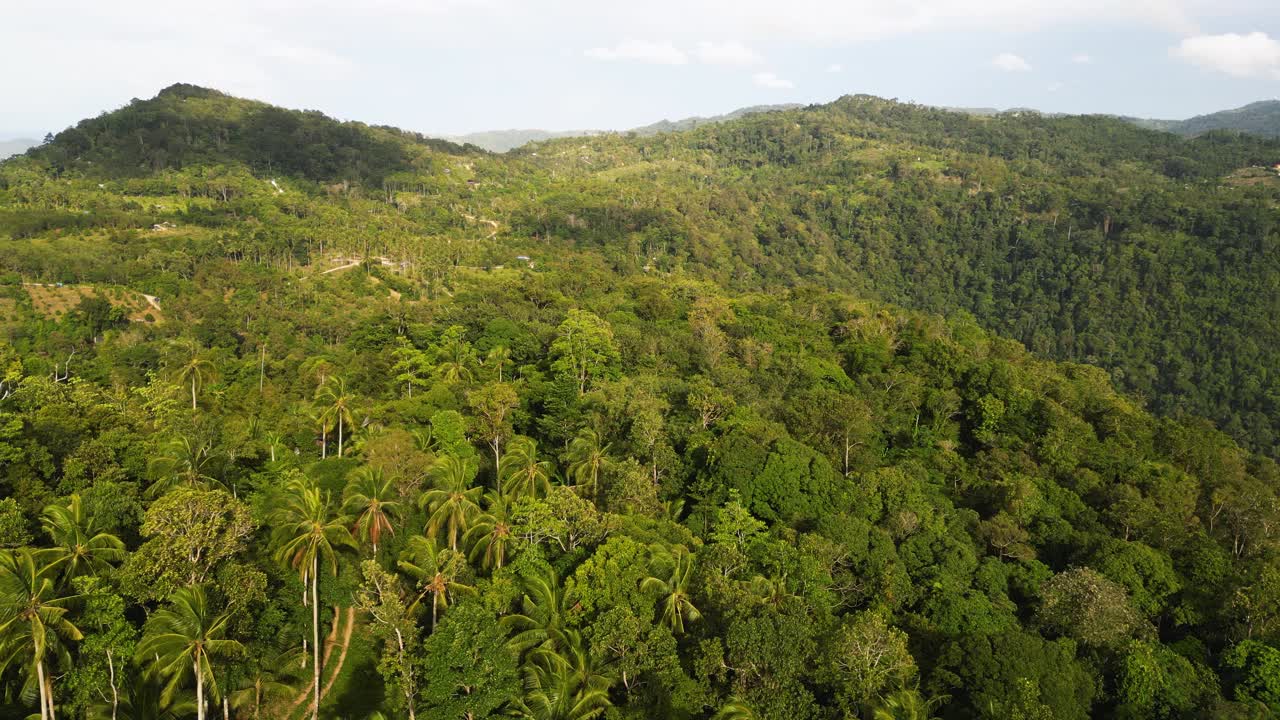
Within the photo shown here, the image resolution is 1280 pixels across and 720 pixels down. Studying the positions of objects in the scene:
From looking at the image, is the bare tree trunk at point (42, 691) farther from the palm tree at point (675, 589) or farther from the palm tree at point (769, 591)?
the palm tree at point (769, 591)

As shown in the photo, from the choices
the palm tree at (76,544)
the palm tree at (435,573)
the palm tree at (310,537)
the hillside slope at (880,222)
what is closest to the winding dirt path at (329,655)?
the palm tree at (310,537)

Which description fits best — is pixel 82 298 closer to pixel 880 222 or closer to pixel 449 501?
pixel 449 501

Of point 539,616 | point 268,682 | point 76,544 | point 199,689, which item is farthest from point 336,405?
point 539,616

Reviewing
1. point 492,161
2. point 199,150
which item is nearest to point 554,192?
point 492,161

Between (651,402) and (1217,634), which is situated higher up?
(651,402)

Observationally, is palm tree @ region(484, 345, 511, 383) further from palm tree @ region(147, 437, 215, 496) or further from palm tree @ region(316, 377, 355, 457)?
palm tree @ region(147, 437, 215, 496)

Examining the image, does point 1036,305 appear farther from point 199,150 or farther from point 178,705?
point 199,150

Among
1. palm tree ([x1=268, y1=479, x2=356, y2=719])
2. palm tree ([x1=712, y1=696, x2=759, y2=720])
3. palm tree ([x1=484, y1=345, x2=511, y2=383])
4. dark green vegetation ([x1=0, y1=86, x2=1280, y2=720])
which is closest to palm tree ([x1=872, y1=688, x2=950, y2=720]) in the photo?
dark green vegetation ([x1=0, y1=86, x2=1280, y2=720])
